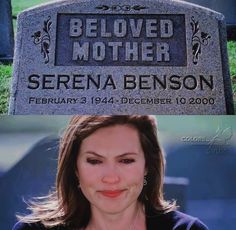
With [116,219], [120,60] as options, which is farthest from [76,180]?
[120,60]

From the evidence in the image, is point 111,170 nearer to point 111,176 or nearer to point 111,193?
point 111,176

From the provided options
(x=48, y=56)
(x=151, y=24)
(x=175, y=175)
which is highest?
(x=151, y=24)

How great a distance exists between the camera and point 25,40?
411 centimetres

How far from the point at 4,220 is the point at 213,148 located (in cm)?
131

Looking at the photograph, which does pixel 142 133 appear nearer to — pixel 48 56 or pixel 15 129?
pixel 15 129

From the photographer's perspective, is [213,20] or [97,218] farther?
[213,20]

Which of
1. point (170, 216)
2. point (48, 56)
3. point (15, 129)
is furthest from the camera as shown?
point (48, 56)

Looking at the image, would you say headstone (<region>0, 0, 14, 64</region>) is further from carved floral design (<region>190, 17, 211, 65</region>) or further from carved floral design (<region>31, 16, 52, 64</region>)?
carved floral design (<region>190, 17, 211, 65</region>)

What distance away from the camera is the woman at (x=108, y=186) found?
125 inches

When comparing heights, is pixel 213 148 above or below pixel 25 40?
below

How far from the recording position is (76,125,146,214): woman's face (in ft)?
10.4

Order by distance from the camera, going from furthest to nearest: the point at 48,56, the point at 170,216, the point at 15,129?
the point at 48,56, the point at 15,129, the point at 170,216

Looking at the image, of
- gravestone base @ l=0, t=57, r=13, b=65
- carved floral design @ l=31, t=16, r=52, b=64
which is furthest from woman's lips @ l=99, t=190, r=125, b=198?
gravestone base @ l=0, t=57, r=13, b=65

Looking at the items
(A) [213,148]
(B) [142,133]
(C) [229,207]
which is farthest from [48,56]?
(C) [229,207]
